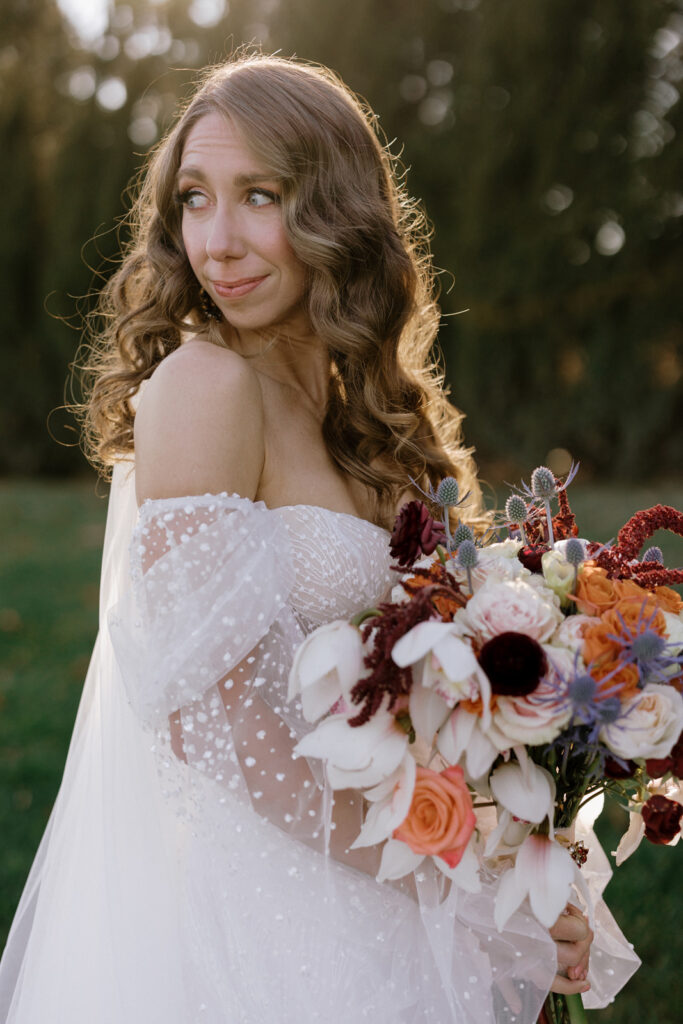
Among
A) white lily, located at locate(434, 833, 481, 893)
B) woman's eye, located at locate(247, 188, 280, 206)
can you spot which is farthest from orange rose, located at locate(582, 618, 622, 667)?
woman's eye, located at locate(247, 188, 280, 206)

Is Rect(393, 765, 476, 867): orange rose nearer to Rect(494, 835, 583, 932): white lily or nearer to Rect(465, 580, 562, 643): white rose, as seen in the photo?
Rect(494, 835, 583, 932): white lily

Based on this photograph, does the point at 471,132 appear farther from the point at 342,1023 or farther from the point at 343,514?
the point at 342,1023

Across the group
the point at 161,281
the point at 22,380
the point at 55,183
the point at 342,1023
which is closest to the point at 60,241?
the point at 55,183

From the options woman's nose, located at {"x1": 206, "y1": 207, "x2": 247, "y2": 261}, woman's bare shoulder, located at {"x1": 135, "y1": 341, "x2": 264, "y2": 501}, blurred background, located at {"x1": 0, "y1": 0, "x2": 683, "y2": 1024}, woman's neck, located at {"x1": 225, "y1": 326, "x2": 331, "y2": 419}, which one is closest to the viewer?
woman's bare shoulder, located at {"x1": 135, "y1": 341, "x2": 264, "y2": 501}

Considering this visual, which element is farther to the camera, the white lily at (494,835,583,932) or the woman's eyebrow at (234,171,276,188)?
the woman's eyebrow at (234,171,276,188)

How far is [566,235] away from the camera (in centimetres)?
966

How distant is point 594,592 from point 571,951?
2.15 ft

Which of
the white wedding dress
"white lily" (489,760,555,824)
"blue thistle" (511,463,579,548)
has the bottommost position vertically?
the white wedding dress

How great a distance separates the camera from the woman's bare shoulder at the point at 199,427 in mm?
1812

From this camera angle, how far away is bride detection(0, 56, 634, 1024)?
5.65ft

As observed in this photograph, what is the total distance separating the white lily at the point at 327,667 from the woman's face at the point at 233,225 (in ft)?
3.06

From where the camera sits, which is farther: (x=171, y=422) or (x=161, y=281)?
(x=161, y=281)

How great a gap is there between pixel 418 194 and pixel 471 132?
2.59 feet

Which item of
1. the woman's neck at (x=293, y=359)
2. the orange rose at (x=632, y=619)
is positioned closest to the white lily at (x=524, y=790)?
the orange rose at (x=632, y=619)
